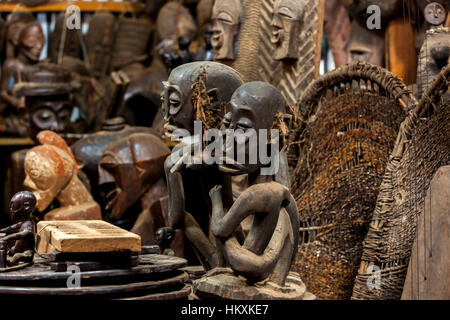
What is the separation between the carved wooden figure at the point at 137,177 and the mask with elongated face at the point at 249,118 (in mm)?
1402

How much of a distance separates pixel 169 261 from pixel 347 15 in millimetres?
2542

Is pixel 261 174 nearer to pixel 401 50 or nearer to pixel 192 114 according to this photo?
pixel 192 114

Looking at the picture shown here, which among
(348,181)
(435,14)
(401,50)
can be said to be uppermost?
(435,14)

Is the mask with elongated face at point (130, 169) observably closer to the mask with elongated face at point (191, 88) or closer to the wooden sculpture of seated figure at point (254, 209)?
the mask with elongated face at point (191, 88)

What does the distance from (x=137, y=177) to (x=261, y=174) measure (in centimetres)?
148

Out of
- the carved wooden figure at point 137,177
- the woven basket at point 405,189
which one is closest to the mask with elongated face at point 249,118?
the woven basket at point 405,189

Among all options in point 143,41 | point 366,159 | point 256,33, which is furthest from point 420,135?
point 143,41

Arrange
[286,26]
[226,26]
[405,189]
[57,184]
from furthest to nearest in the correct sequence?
[226,26] → [286,26] → [57,184] → [405,189]

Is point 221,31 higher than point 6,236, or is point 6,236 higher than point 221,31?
point 221,31

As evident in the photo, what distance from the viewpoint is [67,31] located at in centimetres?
612

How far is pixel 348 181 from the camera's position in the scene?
3.12 metres

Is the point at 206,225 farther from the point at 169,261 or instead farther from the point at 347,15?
the point at 347,15

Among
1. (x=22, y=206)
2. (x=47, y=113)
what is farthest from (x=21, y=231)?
(x=47, y=113)

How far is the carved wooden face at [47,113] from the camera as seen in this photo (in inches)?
193
